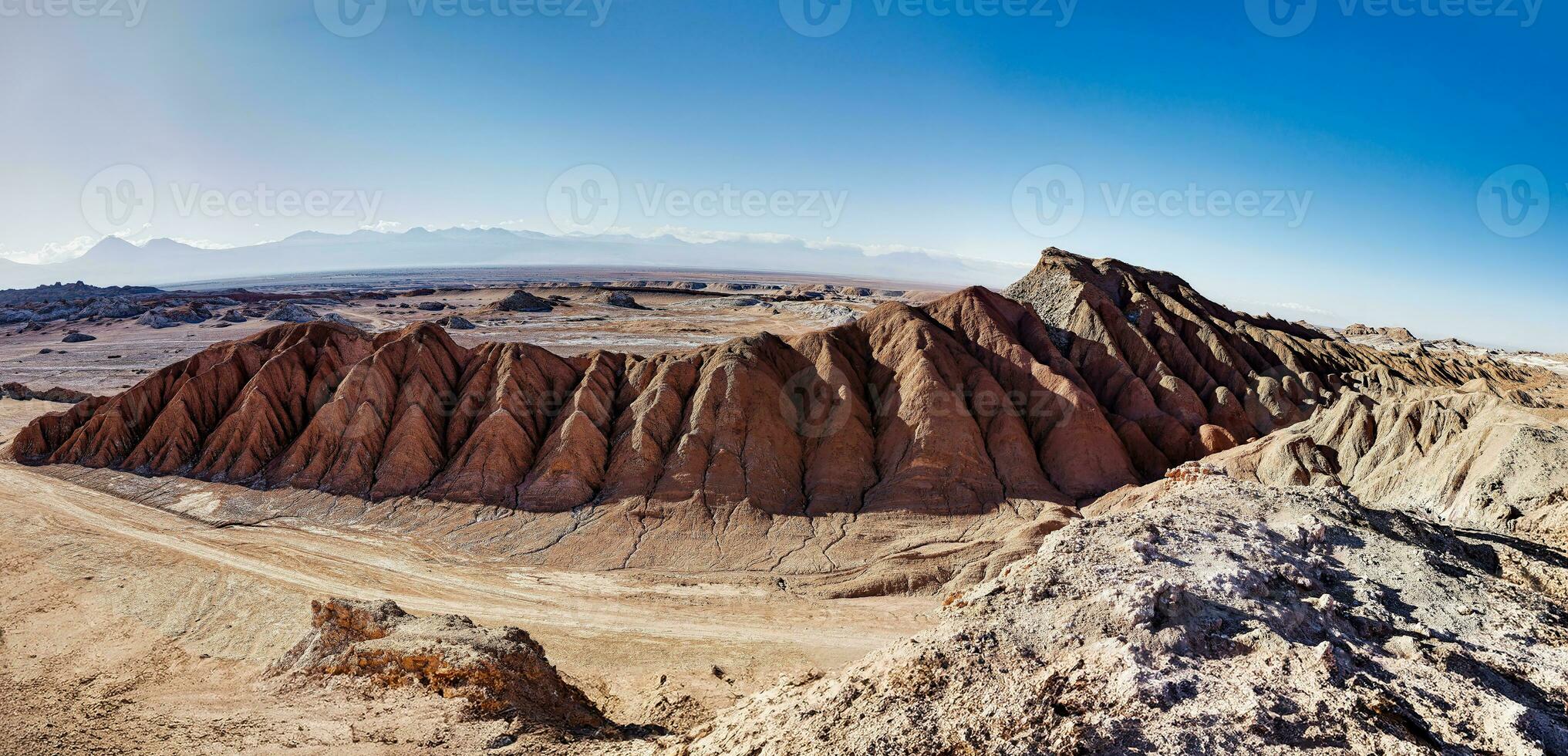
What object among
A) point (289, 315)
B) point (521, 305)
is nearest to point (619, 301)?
point (521, 305)

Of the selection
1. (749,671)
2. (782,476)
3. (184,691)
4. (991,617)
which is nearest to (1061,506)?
(782,476)

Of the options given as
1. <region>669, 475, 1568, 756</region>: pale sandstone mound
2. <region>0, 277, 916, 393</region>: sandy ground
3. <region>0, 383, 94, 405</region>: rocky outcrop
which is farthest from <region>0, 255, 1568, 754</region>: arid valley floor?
<region>0, 277, 916, 393</region>: sandy ground

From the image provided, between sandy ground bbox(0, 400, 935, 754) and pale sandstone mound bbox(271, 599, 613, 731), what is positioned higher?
pale sandstone mound bbox(271, 599, 613, 731)

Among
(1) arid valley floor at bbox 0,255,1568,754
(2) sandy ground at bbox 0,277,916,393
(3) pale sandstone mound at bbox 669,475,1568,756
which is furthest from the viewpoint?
(2) sandy ground at bbox 0,277,916,393

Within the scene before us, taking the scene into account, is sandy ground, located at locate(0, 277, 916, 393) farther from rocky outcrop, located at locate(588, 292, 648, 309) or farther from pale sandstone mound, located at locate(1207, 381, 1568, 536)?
pale sandstone mound, located at locate(1207, 381, 1568, 536)

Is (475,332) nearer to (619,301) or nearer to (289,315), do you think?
(619,301)

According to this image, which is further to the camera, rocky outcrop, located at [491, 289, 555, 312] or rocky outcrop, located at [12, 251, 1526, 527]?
rocky outcrop, located at [491, 289, 555, 312]

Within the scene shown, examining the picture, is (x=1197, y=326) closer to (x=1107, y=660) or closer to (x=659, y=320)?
(x=1107, y=660)
